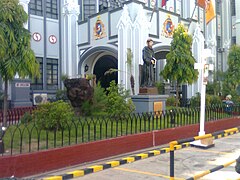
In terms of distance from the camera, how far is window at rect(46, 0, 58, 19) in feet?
69.9

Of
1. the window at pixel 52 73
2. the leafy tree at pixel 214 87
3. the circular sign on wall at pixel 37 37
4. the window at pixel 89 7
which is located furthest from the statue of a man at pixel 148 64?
the leafy tree at pixel 214 87

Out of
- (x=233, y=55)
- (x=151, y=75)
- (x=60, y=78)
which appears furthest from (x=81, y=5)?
(x=233, y=55)

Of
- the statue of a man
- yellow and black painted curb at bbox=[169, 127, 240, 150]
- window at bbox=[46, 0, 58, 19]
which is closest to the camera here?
yellow and black painted curb at bbox=[169, 127, 240, 150]

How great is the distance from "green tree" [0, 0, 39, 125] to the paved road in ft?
12.7

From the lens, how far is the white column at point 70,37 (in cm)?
2184

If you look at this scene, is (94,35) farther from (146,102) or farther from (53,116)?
(53,116)

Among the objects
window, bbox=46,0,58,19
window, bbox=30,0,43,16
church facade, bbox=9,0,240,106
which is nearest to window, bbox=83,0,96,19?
church facade, bbox=9,0,240,106

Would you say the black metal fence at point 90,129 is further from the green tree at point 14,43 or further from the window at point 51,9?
the window at point 51,9

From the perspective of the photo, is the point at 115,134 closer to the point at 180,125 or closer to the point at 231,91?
the point at 180,125

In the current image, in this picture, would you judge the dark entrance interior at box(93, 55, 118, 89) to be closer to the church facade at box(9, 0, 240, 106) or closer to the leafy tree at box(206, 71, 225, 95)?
the church facade at box(9, 0, 240, 106)

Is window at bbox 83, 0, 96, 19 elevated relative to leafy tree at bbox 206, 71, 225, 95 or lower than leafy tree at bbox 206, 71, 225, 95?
elevated

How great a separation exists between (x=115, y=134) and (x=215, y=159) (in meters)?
3.18

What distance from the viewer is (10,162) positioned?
674 centimetres

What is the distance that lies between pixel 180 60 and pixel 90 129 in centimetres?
850
